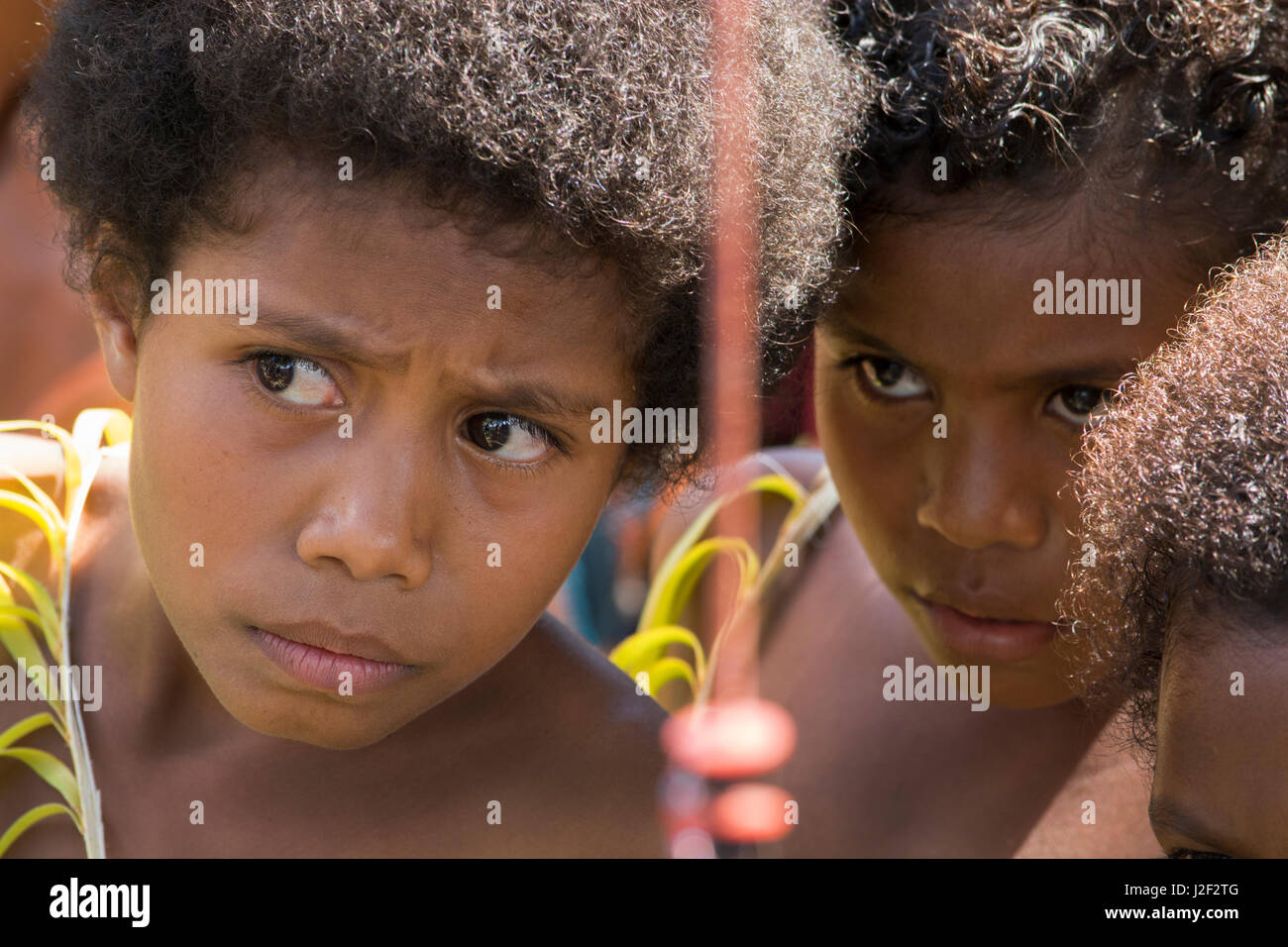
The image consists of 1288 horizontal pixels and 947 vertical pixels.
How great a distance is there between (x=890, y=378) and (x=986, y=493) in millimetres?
216

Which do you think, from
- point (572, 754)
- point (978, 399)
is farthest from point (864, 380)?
point (572, 754)

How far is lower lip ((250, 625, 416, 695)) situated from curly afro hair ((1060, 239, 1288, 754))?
777 mm

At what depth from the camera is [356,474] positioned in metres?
1.31

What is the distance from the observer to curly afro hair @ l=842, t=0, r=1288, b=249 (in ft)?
4.89

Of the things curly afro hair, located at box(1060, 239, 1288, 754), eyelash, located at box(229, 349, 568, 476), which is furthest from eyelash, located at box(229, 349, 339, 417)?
curly afro hair, located at box(1060, 239, 1288, 754)

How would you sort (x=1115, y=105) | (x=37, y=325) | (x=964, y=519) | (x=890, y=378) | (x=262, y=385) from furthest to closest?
(x=37, y=325)
(x=890, y=378)
(x=964, y=519)
(x=1115, y=105)
(x=262, y=385)

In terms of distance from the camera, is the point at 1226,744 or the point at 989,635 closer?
the point at 1226,744

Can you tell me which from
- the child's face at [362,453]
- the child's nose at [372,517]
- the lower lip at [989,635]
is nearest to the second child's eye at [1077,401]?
the lower lip at [989,635]

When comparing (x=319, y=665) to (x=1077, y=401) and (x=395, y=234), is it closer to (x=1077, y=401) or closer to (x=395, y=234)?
(x=395, y=234)

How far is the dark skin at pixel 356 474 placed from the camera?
131cm

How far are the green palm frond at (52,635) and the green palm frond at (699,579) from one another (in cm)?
93

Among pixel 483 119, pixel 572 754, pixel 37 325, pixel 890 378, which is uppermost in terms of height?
pixel 37 325
